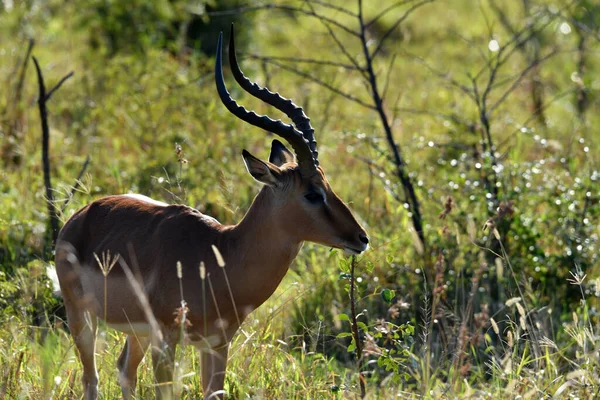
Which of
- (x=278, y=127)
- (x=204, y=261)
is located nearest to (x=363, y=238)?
(x=278, y=127)

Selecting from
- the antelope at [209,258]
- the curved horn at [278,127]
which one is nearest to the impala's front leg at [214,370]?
the antelope at [209,258]

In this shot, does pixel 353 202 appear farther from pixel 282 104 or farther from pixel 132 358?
pixel 132 358

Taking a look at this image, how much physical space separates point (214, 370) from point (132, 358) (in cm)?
55

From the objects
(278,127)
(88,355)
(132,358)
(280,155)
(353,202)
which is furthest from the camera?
(353,202)

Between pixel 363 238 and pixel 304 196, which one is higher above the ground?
pixel 304 196

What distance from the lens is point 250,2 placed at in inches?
420

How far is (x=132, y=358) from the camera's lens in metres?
4.65

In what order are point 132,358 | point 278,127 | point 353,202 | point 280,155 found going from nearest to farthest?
point 278,127
point 132,358
point 280,155
point 353,202

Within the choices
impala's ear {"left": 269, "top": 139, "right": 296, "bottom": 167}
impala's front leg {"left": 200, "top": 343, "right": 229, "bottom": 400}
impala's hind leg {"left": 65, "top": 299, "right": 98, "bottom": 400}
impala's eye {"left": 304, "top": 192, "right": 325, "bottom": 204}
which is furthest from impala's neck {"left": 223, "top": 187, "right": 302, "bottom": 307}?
impala's hind leg {"left": 65, "top": 299, "right": 98, "bottom": 400}

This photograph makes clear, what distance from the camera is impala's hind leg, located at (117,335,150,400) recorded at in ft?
15.0

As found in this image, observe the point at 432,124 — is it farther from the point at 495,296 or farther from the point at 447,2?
the point at 447,2

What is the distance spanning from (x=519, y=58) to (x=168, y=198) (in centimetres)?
908

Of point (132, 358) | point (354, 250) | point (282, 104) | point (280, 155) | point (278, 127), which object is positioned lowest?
point (132, 358)

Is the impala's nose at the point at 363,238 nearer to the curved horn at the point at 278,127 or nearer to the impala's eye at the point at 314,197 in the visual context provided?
the impala's eye at the point at 314,197
